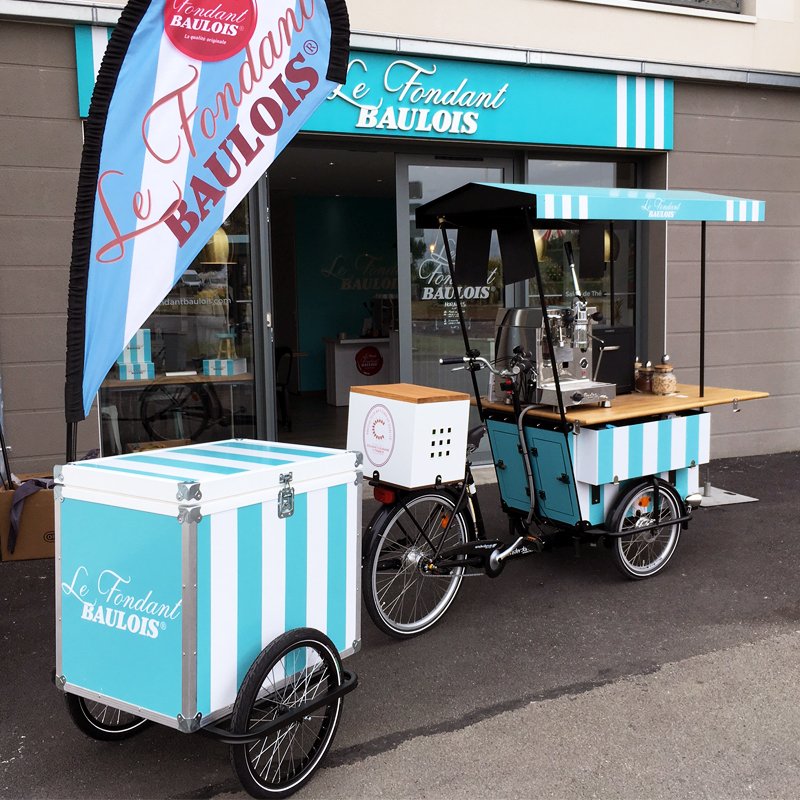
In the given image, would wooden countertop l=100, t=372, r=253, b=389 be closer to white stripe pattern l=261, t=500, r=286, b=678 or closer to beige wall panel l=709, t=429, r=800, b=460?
white stripe pattern l=261, t=500, r=286, b=678

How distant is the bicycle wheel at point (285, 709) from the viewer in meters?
2.55

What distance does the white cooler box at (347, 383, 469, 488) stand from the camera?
12.3ft

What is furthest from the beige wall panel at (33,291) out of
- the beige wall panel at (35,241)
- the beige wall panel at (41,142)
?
the beige wall panel at (41,142)

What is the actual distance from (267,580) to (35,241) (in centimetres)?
377

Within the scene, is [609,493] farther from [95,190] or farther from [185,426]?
[185,426]

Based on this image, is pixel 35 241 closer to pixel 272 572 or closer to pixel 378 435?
pixel 378 435

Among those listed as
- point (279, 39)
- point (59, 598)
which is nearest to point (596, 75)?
point (279, 39)

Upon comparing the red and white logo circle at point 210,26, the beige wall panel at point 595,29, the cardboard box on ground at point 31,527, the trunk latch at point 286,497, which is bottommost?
the cardboard box on ground at point 31,527

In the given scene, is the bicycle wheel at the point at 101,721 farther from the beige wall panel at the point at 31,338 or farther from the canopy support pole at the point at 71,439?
the beige wall panel at the point at 31,338

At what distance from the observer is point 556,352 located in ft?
15.0

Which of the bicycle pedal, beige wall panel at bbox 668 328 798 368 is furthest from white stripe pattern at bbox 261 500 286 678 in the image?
beige wall panel at bbox 668 328 798 368

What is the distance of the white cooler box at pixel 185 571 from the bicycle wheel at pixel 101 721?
0.15 m

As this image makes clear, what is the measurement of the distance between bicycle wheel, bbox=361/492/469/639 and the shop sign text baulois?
333 centimetres

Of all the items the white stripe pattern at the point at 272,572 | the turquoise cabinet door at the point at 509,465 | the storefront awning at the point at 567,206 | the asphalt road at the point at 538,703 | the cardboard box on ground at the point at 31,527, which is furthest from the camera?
the cardboard box on ground at the point at 31,527
